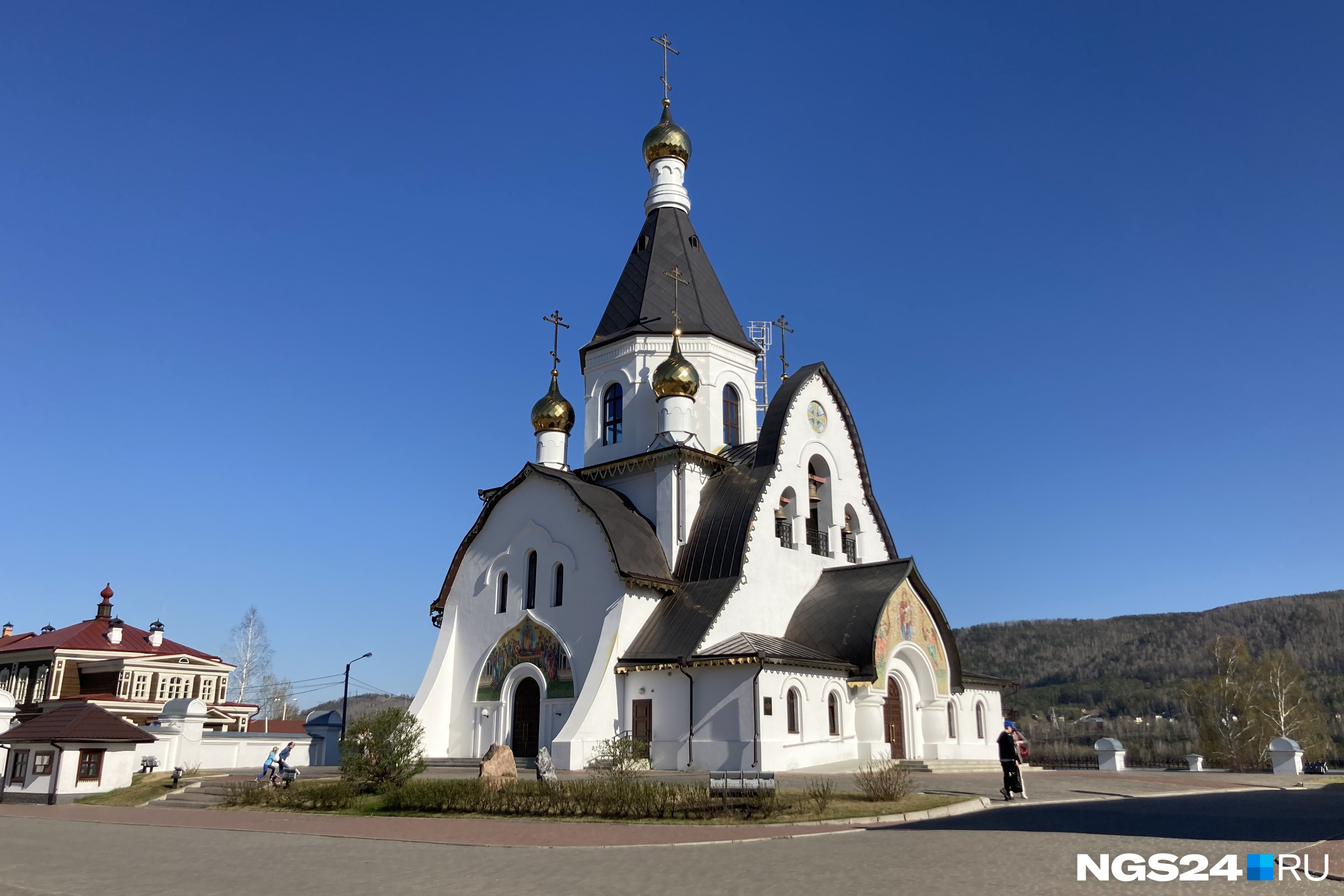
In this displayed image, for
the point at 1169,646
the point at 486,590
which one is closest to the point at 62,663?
the point at 486,590

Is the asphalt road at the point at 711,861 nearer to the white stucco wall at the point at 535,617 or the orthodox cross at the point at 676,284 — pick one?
the white stucco wall at the point at 535,617

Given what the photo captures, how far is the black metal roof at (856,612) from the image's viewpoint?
56.4 ft

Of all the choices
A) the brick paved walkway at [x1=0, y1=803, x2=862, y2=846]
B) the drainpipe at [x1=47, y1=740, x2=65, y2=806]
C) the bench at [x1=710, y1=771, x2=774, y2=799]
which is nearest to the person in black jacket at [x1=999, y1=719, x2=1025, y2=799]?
the bench at [x1=710, y1=771, x2=774, y2=799]

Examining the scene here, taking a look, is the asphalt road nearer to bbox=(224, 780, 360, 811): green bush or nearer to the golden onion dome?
bbox=(224, 780, 360, 811): green bush

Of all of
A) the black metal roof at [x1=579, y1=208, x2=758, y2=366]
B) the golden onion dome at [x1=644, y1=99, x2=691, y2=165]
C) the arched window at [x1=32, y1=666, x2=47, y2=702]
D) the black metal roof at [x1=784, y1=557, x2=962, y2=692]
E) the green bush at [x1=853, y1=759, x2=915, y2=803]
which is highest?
the golden onion dome at [x1=644, y1=99, x2=691, y2=165]

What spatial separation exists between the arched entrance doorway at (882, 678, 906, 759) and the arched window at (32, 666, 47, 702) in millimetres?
23941

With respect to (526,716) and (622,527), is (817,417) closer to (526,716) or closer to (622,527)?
(622,527)

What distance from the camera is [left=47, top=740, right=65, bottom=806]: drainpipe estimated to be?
47.4ft

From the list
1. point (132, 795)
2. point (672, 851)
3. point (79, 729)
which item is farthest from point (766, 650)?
point (79, 729)

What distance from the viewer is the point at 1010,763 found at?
35.1 feet

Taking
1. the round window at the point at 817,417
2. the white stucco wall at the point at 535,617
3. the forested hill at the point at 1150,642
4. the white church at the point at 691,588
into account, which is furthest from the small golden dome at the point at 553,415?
the forested hill at the point at 1150,642

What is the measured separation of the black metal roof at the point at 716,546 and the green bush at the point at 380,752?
16.9ft

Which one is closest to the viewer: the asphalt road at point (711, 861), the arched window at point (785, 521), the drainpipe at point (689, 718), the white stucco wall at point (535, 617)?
the asphalt road at point (711, 861)

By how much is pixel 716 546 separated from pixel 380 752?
299 inches
